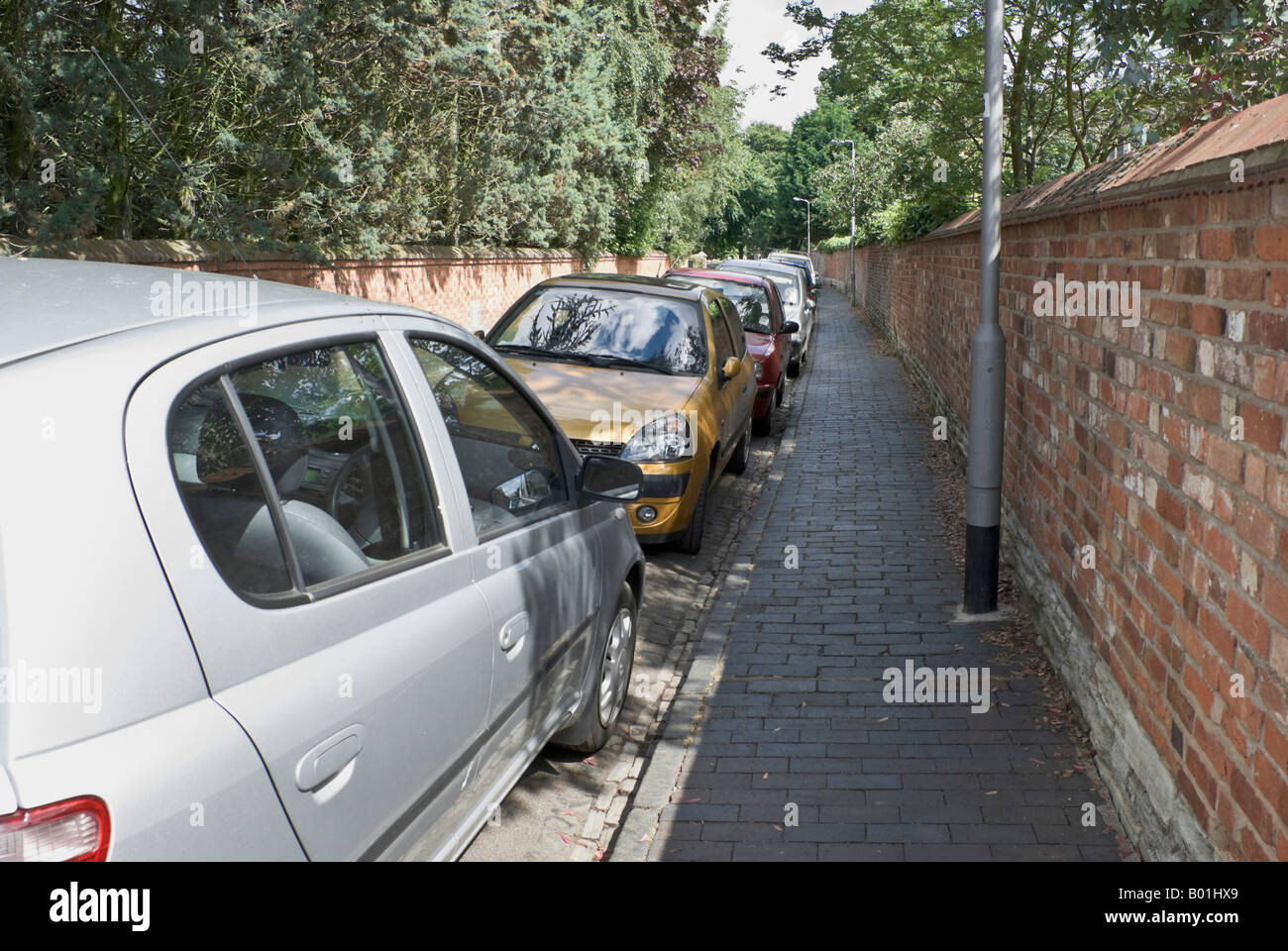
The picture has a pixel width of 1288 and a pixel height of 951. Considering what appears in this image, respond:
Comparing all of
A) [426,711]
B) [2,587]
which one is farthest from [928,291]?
[2,587]

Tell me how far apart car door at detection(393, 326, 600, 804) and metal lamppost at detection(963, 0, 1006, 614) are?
2756mm

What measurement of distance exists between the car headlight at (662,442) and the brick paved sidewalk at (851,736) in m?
0.89

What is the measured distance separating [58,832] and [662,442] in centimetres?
581

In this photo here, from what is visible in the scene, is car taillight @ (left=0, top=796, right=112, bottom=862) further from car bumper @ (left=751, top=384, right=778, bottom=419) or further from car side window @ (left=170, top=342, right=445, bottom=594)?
car bumper @ (left=751, top=384, right=778, bottom=419)

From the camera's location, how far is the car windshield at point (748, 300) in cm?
1508

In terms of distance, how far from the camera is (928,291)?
15.0 meters

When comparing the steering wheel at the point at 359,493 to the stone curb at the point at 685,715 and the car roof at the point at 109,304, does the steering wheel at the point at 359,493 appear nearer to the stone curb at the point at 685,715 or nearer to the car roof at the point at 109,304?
the car roof at the point at 109,304

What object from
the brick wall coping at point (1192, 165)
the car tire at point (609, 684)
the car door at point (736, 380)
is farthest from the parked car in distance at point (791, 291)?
the car tire at point (609, 684)

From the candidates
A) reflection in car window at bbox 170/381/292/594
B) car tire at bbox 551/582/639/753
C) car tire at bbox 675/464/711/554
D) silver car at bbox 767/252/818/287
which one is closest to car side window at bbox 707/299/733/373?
car tire at bbox 675/464/711/554

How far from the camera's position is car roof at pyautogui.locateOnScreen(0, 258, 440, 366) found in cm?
201

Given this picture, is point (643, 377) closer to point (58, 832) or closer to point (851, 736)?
point (851, 736)

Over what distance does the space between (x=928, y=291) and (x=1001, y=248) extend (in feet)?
25.4

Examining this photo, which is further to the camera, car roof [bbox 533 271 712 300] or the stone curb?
car roof [bbox 533 271 712 300]

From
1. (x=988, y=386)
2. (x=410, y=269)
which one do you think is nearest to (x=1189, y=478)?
(x=988, y=386)
